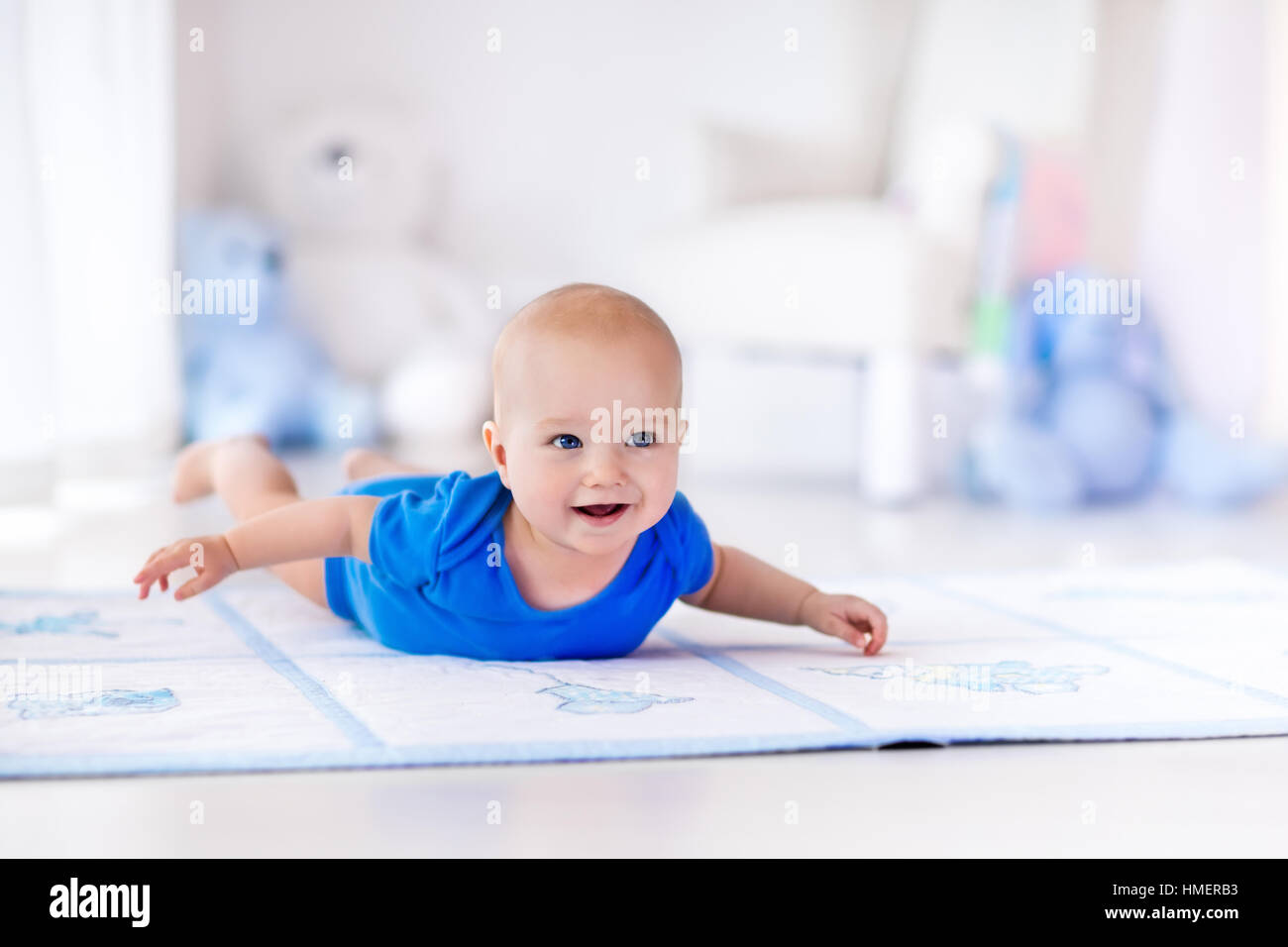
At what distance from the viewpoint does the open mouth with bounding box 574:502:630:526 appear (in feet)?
3.73

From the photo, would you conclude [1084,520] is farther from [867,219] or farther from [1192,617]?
[1192,617]

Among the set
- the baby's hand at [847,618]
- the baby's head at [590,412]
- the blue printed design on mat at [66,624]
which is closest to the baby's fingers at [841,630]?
the baby's hand at [847,618]

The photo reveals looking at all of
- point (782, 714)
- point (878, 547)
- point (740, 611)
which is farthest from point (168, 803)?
point (878, 547)

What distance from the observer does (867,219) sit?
8.47 ft

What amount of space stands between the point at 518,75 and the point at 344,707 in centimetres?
312

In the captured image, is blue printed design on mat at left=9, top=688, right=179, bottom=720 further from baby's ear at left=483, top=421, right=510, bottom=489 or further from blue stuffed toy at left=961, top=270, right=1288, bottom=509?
blue stuffed toy at left=961, top=270, right=1288, bottom=509

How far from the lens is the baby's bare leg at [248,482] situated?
4.68 feet

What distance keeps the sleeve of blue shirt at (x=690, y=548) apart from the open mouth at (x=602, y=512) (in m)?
0.09

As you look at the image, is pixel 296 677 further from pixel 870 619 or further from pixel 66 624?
pixel 870 619

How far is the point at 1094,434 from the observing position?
262 centimetres

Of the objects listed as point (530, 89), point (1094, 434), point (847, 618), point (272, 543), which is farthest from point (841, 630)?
point (530, 89)

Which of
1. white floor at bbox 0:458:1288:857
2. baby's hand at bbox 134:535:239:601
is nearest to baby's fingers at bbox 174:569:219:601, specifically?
baby's hand at bbox 134:535:239:601

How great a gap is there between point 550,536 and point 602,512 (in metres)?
0.05
